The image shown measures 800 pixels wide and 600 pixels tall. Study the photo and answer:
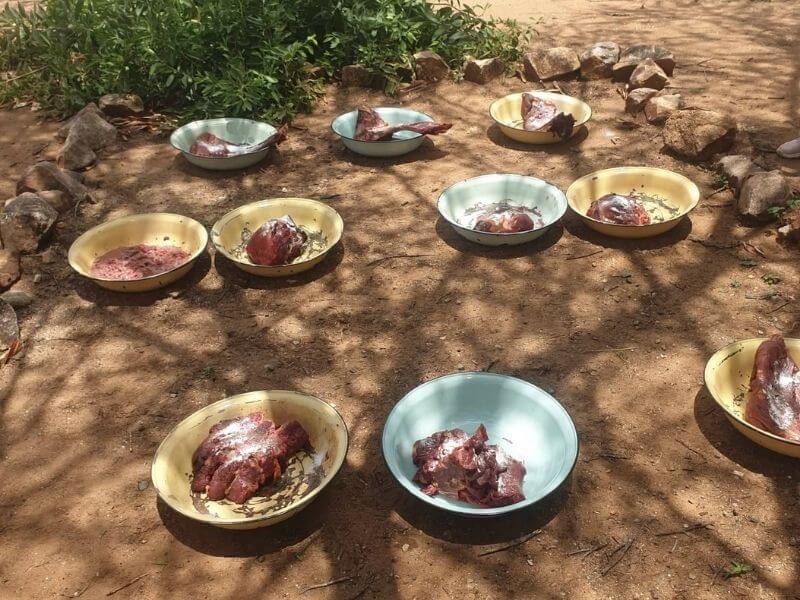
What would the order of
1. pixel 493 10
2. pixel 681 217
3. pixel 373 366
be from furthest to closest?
1. pixel 493 10
2. pixel 681 217
3. pixel 373 366

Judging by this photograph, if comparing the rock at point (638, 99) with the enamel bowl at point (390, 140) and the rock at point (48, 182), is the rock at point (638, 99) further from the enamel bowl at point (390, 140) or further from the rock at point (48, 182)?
the rock at point (48, 182)

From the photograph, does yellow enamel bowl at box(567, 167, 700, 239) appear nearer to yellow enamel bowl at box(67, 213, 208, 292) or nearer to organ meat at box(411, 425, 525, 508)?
organ meat at box(411, 425, 525, 508)

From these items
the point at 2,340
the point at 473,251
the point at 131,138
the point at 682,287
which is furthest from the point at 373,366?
the point at 131,138

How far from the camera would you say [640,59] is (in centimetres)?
696

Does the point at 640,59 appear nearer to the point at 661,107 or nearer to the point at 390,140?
the point at 661,107

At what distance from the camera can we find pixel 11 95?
24.5 ft

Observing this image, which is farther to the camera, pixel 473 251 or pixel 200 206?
pixel 200 206

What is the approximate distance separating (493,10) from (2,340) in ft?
24.5

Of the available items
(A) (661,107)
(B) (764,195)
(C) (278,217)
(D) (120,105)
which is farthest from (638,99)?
(D) (120,105)

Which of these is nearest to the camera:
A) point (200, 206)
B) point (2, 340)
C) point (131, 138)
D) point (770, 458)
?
point (770, 458)

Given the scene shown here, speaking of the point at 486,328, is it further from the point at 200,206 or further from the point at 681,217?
the point at 200,206

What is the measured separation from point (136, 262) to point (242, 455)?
214cm

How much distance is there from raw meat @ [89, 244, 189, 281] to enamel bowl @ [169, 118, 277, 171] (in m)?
1.37

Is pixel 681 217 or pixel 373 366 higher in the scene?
pixel 681 217
